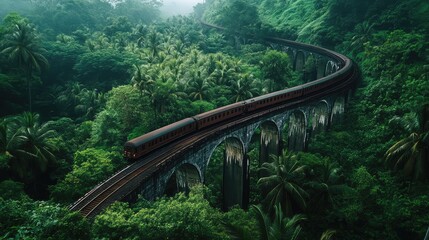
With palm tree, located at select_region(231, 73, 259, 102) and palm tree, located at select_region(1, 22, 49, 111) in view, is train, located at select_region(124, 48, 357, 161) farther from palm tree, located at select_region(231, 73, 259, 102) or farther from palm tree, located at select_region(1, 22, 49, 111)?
palm tree, located at select_region(1, 22, 49, 111)

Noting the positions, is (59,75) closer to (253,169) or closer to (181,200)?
(253,169)

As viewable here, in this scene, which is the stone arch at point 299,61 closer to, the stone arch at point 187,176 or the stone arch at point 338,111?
the stone arch at point 338,111

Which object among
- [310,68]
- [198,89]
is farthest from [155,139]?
[310,68]

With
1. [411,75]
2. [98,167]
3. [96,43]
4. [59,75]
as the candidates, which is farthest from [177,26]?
[98,167]

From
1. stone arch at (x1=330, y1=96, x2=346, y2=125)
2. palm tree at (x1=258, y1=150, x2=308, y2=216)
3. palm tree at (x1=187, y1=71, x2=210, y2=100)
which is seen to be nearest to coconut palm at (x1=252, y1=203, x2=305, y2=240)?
palm tree at (x1=258, y1=150, x2=308, y2=216)

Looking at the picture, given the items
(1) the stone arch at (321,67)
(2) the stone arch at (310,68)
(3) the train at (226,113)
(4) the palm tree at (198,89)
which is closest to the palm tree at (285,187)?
(3) the train at (226,113)

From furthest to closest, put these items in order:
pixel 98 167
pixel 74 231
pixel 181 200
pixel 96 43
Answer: pixel 96 43 < pixel 98 167 < pixel 181 200 < pixel 74 231
